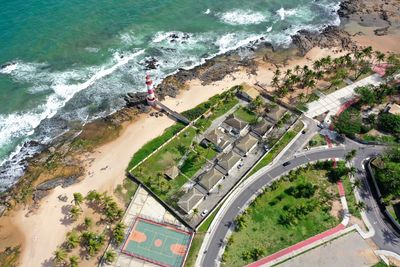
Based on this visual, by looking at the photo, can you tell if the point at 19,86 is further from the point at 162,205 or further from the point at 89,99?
the point at 162,205

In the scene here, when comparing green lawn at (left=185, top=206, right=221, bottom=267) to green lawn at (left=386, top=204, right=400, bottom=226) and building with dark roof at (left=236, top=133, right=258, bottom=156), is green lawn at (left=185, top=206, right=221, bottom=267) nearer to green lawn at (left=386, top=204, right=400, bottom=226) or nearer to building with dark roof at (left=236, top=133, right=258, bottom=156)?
building with dark roof at (left=236, top=133, right=258, bottom=156)

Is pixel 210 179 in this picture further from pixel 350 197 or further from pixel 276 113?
pixel 350 197

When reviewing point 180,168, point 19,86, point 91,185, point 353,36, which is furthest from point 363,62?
point 19,86

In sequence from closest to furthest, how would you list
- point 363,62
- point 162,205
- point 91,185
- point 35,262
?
point 35,262, point 162,205, point 91,185, point 363,62

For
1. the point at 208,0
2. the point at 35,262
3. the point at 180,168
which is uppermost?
the point at 208,0

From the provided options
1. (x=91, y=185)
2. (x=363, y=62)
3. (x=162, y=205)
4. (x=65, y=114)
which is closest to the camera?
(x=162, y=205)

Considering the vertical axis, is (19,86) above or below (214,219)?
above

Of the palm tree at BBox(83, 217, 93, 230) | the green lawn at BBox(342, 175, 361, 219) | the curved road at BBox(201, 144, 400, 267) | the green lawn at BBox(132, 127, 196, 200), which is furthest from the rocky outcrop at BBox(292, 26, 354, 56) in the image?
the palm tree at BBox(83, 217, 93, 230)

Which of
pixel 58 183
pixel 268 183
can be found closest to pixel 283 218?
pixel 268 183
